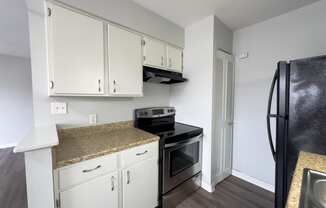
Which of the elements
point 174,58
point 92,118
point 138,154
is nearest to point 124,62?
point 92,118

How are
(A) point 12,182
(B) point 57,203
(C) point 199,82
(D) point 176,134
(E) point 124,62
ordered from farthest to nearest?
(A) point 12,182 → (C) point 199,82 → (D) point 176,134 → (E) point 124,62 → (B) point 57,203

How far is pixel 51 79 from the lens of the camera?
126cm

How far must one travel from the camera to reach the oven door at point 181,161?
169 cm

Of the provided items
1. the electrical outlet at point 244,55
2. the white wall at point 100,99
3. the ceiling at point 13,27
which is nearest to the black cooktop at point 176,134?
the white wall at point 100,99

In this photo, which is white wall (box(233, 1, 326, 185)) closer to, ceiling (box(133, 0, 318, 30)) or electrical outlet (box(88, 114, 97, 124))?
ceiling (box(133, 0, 318, 30))

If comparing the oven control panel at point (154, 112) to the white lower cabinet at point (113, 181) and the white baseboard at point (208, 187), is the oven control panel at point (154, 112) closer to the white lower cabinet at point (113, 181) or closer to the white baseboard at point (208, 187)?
the white lower cabinet at point (113, 181)

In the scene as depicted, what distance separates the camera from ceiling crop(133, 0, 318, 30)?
67.5 inches

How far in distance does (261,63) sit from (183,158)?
5.90 ft

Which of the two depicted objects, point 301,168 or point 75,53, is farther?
point 75,53

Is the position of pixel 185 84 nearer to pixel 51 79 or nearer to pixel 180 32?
pixel 180 32

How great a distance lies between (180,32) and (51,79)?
1.86 metres

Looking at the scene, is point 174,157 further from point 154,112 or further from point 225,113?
point 225,113

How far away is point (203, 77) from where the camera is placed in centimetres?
208

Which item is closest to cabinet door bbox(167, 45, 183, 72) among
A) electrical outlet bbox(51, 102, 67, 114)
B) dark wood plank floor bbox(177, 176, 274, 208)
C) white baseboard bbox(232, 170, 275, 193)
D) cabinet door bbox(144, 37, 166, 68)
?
cabinet door bbox(144, 37, 166, 68)
